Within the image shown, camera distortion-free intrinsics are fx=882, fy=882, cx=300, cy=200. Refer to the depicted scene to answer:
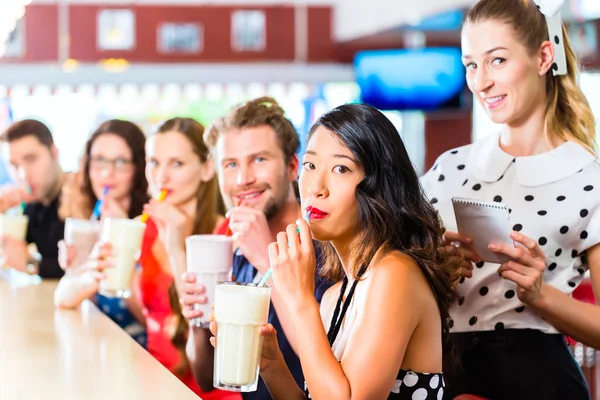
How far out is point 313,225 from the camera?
1.67 m

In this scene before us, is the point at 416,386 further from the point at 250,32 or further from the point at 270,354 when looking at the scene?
the point at 250,32

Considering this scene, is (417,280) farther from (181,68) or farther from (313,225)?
(181,68)

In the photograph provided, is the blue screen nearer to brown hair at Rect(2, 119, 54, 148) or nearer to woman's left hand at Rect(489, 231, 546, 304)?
brown hair at Rect(2, 119, 54, 148)

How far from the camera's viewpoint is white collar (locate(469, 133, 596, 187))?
2105 mm

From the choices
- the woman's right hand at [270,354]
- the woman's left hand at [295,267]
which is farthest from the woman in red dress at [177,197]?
the woman's left hand at [295,267]

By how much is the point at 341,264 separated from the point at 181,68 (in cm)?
599

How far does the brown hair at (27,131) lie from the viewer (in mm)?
4012

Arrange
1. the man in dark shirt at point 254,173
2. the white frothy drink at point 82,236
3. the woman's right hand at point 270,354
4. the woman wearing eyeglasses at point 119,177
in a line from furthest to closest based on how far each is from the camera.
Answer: the woman wearing eyeglasses at point 119,177, the white frothy drink at point 82,236, the man in dark shirt at point 254,173, the woman's right hand at point 270,354

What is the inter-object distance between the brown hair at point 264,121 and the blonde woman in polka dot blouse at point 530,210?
0.54m

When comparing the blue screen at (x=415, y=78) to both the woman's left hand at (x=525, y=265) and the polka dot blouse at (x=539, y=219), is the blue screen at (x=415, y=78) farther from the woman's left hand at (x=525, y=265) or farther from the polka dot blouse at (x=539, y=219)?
the woman's left hand at (x=525, y=265)

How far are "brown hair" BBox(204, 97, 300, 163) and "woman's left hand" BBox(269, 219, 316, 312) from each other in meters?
0.83

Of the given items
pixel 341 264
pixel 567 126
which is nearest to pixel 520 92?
pixel 567 126

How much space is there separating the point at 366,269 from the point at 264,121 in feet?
2.79

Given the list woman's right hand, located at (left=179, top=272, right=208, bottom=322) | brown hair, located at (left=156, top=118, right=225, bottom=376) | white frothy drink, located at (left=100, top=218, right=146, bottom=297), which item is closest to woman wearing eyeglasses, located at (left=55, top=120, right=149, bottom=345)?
brown hair, located at (left=156, top=118, right=225, bottom=376)
